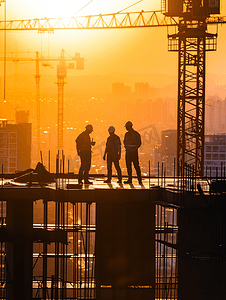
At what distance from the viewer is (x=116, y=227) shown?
49.3 ft

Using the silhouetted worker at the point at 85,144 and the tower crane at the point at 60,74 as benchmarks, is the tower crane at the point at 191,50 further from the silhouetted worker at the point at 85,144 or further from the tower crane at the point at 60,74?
the tower crane at the point at 60,74

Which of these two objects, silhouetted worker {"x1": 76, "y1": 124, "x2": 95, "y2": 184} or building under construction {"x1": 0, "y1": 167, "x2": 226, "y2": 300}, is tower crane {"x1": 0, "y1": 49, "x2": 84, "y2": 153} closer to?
silhouetted worker {"x1": 76, "y1": 124, "x2": 95, "y2": 184}

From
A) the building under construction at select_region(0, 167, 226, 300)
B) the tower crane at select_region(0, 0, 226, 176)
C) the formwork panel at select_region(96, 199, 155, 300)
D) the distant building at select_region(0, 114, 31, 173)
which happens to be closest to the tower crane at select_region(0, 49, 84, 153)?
the distant building at select_region(0, 114, 31, 173)

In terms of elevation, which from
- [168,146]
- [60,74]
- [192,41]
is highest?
[60,74]

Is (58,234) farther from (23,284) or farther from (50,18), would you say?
(50,18)

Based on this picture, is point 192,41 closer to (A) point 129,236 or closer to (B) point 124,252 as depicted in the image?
(A) point 129,236

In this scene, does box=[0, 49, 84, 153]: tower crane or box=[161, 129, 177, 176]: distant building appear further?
box=[161, 129, 177, 176]: distant building

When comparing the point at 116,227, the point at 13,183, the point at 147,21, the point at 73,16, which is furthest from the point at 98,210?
the point at 73,16

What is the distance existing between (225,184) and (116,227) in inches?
130

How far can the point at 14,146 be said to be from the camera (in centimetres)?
11912

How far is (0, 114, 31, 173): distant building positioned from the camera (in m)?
118

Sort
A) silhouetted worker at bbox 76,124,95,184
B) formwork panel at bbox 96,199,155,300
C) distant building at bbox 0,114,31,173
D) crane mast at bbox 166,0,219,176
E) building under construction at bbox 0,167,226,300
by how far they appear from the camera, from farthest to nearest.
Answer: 1. distant building at bbox 0,114,31,173
2. crane mast at bbox 166,0,219,176
3. silhouetted worker at bbox 76,124,95,184
4. formwork panel at bbox 96,199,155,300
5. building under construction at bbox 0,167,226,300

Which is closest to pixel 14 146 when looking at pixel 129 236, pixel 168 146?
pixel 168 146

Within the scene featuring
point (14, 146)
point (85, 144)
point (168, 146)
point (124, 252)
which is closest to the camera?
point (124, 252)
